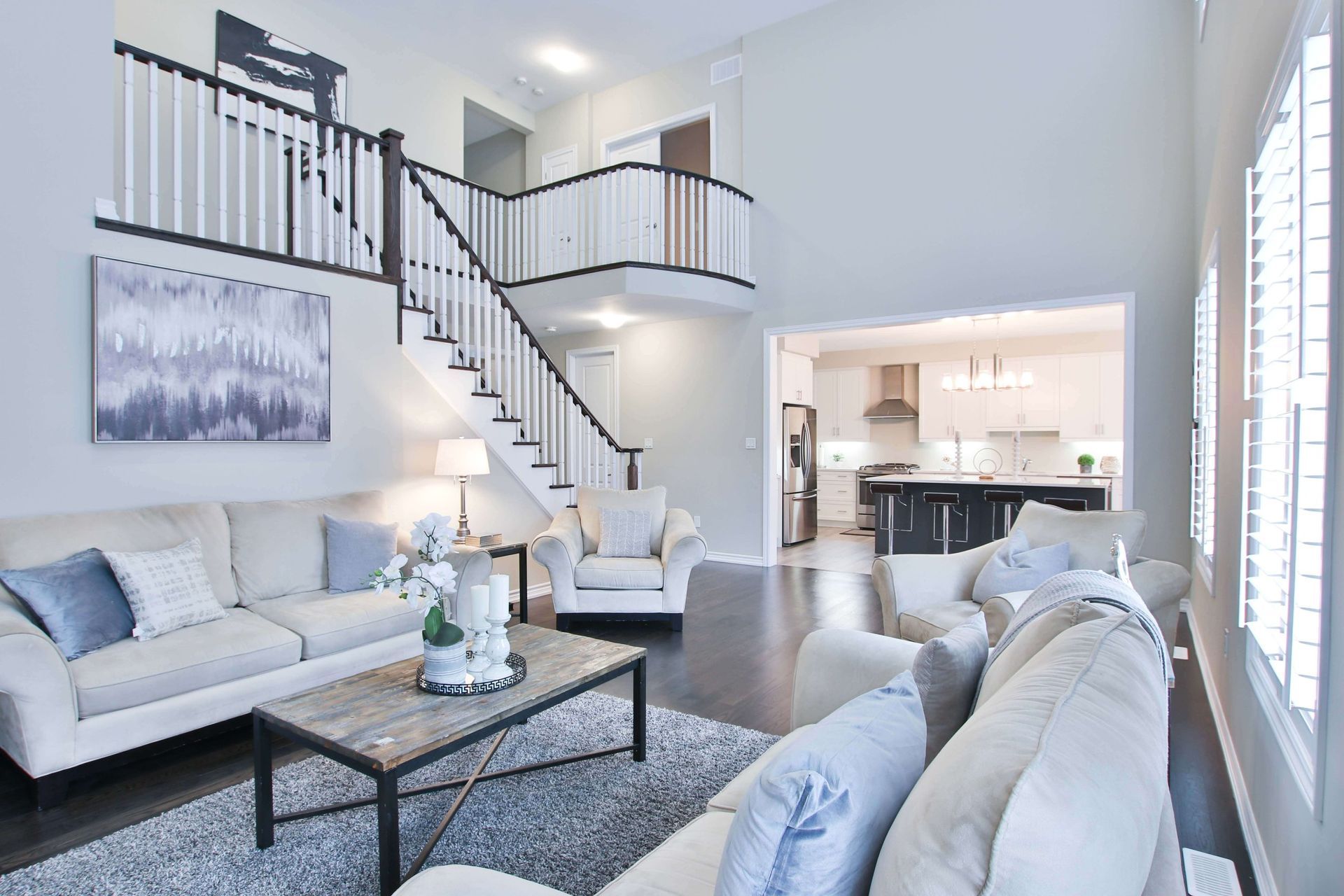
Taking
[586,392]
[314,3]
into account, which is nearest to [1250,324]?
[586,392]

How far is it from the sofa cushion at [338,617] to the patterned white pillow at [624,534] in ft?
5.10

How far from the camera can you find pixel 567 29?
22.9 feet

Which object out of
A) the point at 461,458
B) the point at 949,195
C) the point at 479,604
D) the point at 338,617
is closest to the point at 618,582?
the point at 461,458

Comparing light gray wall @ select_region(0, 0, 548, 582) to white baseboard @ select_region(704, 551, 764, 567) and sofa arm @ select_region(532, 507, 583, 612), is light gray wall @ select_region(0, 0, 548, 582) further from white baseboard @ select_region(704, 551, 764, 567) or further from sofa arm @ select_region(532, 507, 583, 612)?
white baseboard @ select_region(704, 551, 764, 567)

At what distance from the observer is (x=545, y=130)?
8633 mm

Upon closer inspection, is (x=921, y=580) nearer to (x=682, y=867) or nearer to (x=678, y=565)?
(x=678, y=565)

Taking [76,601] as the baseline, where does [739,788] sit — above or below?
below

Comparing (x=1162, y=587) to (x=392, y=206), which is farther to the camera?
(x=392, y=206)

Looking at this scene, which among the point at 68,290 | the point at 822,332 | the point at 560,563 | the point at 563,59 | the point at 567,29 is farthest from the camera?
the point at 563,59

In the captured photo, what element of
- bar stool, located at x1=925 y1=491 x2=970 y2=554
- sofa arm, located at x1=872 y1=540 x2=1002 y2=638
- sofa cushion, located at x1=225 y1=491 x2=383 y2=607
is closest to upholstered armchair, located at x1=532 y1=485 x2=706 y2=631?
sofa cushion, located at x1=225 y1=491 x2=383 y2=607

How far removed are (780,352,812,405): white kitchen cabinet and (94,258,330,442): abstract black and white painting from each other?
4691 mm

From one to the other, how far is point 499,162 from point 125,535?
7.19 metres

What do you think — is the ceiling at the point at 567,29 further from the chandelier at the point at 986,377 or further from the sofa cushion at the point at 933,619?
the sofa cushion at the point at 933,619

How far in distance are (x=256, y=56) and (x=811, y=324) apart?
5.18 metres
